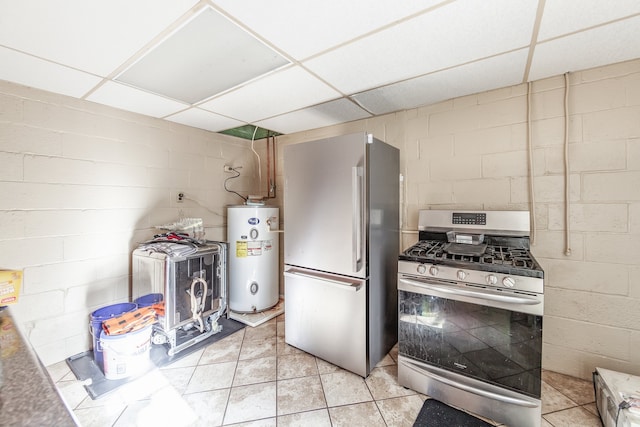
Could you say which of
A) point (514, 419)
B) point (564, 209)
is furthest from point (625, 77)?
point (514, 419)

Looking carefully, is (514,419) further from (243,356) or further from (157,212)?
(157,212)

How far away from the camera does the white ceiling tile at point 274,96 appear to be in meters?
1.95

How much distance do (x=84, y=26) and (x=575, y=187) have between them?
3161mm

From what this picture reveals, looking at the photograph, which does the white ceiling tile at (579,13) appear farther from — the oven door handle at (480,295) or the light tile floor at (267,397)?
the light tile floor at (267,397)

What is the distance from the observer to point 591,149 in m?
1.82

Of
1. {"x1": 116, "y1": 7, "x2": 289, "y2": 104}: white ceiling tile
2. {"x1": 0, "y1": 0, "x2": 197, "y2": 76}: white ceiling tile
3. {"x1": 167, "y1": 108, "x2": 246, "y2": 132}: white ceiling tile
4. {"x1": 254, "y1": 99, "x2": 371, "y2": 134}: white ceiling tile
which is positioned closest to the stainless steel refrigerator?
{"x1": 254, "y1": 99, "x2": 371, "y2": 134}: white ceiling tile

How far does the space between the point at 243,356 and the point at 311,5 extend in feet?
8.15

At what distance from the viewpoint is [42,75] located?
182cm

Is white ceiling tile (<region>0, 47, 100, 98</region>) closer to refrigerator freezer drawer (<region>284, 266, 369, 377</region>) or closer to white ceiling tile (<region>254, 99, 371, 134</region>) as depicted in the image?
white ceiling tile (<region>254, 99, 371, 134</region>)

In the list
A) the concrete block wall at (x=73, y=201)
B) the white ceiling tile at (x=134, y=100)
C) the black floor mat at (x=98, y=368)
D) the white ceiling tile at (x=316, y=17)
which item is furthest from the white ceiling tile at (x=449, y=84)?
the black floor mat at (x=98, y=368)

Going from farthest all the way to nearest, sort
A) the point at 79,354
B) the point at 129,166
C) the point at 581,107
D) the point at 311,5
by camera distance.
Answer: the point at 129,166 → the point at 79,354 → the point at 581,107 → the point at 311,5

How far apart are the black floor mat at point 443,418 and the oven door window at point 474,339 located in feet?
0.79

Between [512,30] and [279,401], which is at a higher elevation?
[512,30]

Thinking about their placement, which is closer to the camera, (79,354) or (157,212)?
(79,354)
